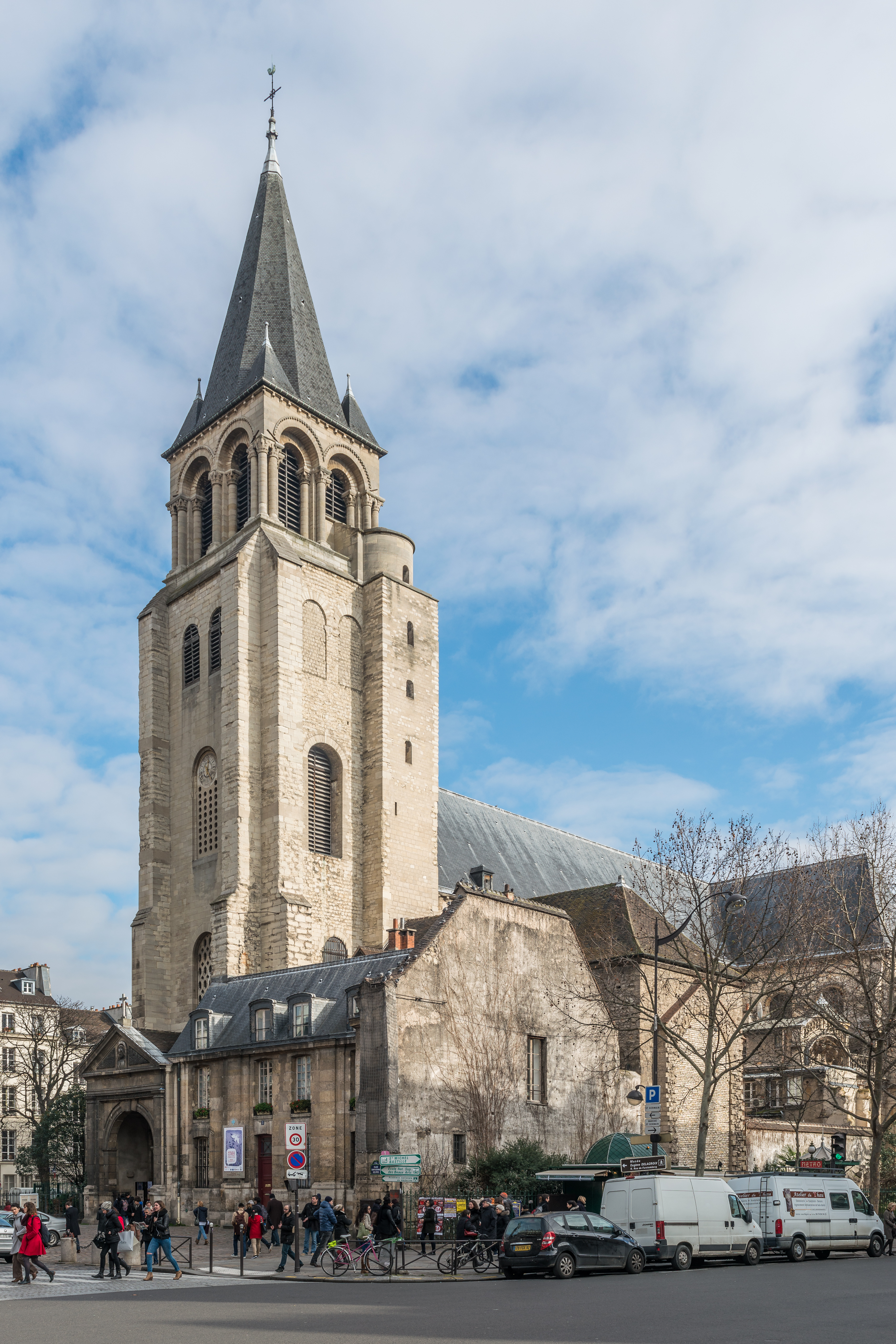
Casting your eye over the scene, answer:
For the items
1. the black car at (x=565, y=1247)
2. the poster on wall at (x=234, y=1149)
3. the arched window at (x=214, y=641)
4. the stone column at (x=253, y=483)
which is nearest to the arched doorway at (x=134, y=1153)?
the poster on wall at (x=234, y=1149)

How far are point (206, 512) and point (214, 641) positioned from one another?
829 cm

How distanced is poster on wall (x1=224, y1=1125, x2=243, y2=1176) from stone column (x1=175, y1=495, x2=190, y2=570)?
29752mm

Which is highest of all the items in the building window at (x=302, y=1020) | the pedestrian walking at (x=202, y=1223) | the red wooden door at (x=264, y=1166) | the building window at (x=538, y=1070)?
the building window at (x=302, y=1020)

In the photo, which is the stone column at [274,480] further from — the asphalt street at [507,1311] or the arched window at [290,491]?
the asphalt street at [507,1311]

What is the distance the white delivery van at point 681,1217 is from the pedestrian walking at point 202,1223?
33.6ft

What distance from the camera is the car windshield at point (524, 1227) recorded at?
20.4 m

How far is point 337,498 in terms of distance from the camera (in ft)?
186

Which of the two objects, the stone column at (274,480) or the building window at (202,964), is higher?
the stone column at (274,480)

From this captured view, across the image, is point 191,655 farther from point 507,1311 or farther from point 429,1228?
point 507,1311

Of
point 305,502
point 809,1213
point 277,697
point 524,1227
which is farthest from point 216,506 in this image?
point 524,1227

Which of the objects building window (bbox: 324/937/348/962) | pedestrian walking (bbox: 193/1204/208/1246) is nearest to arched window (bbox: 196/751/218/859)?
building window (bbox: 324/937/348/962)

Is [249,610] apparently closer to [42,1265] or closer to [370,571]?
[370,571]

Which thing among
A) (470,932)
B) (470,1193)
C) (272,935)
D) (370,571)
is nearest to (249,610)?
(370,571)

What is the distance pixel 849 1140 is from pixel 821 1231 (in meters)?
23.3
